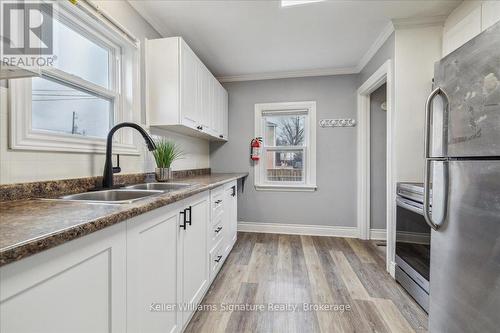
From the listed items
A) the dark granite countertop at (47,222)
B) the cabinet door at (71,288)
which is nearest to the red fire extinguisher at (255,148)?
the dark granite countertop at (47,222)

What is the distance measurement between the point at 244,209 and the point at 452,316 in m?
2.65

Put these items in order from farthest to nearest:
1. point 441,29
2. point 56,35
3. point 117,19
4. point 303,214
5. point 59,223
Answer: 1. point 303,214
2. point 441,29
3. point 117,19
4. point 56,35
5. point 59,223

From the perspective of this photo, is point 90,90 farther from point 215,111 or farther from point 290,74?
point 290,74

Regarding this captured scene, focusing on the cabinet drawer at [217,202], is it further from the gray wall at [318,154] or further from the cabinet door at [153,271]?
the gray wall at [318,154]

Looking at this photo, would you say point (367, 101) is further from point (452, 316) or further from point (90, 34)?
point (90, 34)

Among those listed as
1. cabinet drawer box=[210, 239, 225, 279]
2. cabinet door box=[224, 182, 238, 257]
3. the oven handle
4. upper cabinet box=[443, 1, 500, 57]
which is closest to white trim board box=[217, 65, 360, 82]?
upper cabinet box=[443, 1, 500, 57]

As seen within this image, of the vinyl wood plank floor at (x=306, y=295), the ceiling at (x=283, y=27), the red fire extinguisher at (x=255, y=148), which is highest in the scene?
the ceiling at (x=283, y=27)

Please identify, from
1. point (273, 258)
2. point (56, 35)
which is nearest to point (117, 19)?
point (56, 35)

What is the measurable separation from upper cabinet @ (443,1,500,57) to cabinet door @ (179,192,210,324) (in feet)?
7.78

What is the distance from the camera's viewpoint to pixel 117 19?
172 cm

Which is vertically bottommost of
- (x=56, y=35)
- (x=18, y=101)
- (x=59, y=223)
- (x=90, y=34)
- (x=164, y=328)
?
(x=164, y=328)

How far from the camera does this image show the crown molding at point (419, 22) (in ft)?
6.72

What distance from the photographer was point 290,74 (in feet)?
11.0

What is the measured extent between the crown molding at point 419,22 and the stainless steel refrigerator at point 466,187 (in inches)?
45.0
